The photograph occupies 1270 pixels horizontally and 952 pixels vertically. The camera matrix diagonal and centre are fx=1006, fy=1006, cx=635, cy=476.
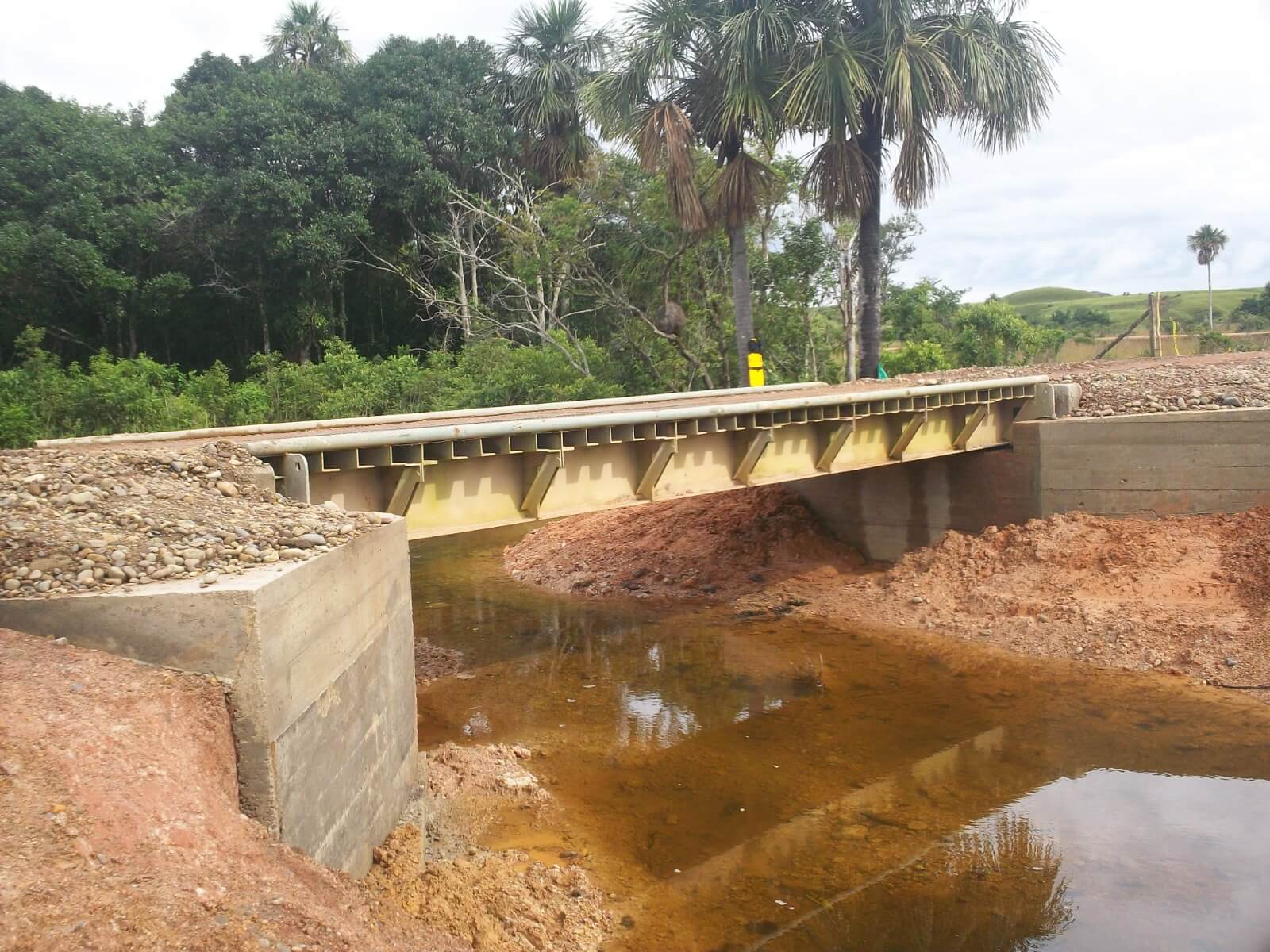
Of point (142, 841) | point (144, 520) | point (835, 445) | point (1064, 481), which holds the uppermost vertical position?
point (144, 520)

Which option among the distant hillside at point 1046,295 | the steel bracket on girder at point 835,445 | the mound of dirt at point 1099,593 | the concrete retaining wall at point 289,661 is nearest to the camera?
the concrete retaining wall at point 289,661

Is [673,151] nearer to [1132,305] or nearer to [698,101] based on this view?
[698,101]

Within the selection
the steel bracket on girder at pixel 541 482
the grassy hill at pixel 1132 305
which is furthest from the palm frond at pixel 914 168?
the grassy hill at pixel 1132 305

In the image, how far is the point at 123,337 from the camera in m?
32.6

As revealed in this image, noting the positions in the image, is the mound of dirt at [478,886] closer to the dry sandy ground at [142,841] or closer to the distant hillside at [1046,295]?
the dry sandy ground at [142,841]

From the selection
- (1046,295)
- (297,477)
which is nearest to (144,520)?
(297,477)

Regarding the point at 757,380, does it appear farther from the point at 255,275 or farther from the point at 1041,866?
the point at 255,275

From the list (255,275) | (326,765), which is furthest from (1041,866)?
(255,275)

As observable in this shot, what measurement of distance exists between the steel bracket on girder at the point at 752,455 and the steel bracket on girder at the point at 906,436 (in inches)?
119

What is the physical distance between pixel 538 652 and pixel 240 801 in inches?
362

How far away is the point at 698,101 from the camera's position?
21.9m

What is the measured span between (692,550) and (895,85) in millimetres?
9629

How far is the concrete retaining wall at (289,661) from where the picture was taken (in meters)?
5.35

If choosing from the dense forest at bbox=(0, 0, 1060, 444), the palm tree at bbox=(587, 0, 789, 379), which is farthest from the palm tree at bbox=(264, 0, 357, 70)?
the palm tree at bbox=(587, 0, 789, 379)
